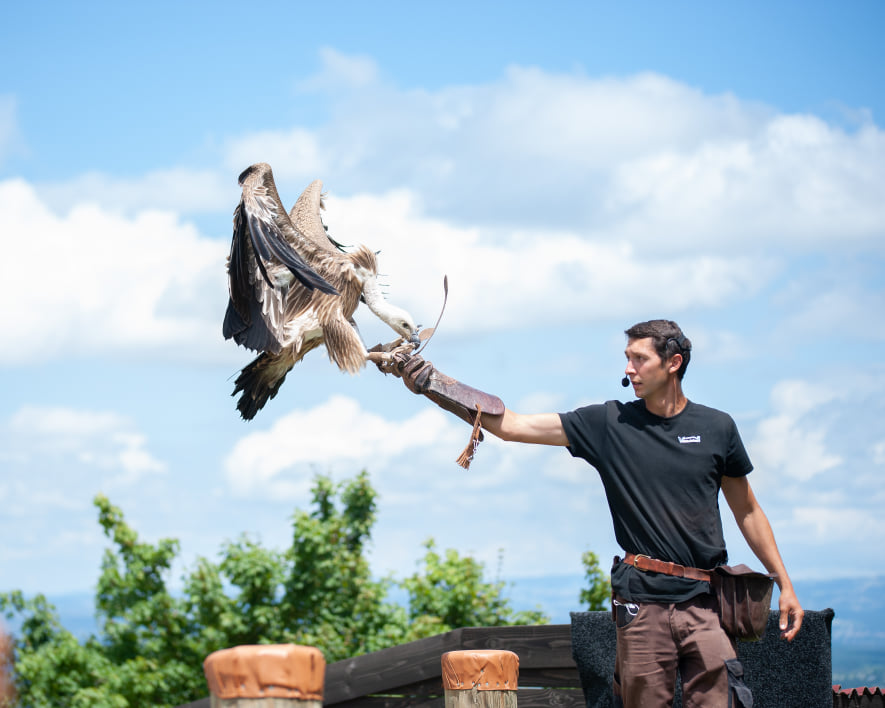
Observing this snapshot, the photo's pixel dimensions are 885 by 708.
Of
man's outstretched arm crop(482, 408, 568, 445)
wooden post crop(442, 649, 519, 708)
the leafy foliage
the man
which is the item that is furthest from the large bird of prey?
the leafy foliage

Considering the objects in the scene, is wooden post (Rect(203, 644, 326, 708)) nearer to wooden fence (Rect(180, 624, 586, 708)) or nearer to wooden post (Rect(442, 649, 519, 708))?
wooden post (Rect(442, 649, 519, 708))

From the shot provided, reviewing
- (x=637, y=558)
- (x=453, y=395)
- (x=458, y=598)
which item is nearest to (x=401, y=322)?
(x=453, y=395)

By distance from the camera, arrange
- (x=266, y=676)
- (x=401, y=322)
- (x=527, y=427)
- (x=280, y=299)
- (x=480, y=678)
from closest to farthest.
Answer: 1. (x=266, y=676)
2. (x=480, y=678)
3. (x=527, y=427)
4. (x=401, y=322)
5. (x=280, y=299)

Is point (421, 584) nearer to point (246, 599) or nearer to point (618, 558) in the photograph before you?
point (246, 599)

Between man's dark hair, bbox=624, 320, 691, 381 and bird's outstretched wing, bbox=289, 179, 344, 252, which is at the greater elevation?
bird's outstretched wing, bbox=289, 179, 344, 252

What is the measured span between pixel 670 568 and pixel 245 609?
6.52m

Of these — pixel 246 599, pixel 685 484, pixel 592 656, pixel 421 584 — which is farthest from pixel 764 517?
pixel 246 599

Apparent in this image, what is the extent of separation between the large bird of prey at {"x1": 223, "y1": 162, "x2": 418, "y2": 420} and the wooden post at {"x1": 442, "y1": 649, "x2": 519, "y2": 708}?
152 centimetres

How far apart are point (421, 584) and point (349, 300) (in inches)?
175

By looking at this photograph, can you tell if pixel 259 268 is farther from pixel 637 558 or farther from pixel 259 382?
pixel 637 558

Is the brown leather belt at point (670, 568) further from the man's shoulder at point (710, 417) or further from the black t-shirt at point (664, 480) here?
the man's shoulder at point (710, 417)

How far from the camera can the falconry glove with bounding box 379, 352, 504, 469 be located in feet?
10.3

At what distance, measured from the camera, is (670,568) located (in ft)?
9.45

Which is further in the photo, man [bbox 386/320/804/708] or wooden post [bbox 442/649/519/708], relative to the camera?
man [bbox 386/320/804/708]
